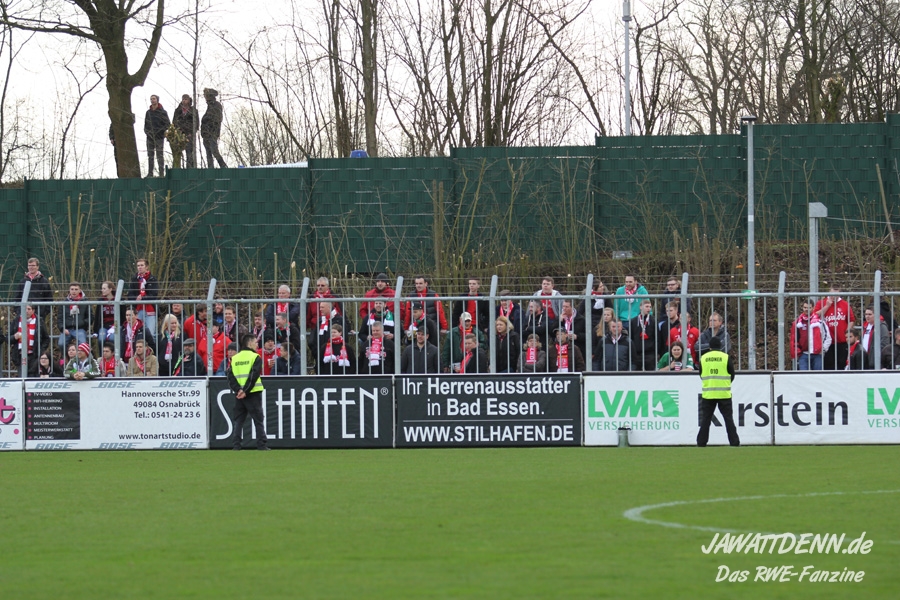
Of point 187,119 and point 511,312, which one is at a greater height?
point 187,119

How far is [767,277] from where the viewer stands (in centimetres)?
2712

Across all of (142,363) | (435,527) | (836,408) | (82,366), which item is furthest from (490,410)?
A: (435,527)

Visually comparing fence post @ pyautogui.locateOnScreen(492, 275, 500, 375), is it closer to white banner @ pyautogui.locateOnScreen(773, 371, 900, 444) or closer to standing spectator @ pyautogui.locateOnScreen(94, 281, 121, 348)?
white banner @ pyautogui.locateOnScreen(773, 371, 900, 444)

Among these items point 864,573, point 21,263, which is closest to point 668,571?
point 864,573

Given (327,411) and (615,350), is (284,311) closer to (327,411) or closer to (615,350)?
(327,411)

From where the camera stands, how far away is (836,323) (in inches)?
777

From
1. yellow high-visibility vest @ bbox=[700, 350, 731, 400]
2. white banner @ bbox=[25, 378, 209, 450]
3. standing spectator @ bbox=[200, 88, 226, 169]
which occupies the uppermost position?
standing spectator @ bbox=[200, 88, 226, 169]

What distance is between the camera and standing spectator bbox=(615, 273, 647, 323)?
19.6m

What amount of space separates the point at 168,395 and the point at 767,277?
534 inches

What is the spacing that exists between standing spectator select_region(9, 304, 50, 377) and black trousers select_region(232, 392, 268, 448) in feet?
12.3

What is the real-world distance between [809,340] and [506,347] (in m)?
4.72

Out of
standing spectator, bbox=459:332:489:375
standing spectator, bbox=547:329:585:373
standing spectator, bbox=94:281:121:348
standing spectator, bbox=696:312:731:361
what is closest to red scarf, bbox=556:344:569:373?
standing spectator, bbox=547:329:585:373

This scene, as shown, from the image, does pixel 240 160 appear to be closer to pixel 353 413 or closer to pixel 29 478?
pixel 353 413

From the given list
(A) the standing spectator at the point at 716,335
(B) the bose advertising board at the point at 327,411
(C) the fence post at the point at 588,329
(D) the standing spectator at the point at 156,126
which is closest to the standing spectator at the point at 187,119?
(D) the standing spectator at the point at 156,126
